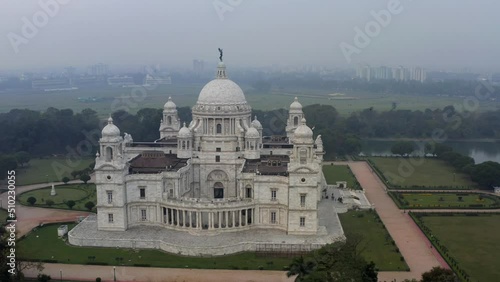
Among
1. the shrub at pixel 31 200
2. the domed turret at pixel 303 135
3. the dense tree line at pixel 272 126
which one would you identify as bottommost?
the shrub at pixel 31 200

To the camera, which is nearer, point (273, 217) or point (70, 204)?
point (273, 217)

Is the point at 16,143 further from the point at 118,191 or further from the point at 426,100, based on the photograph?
the point at 426,100

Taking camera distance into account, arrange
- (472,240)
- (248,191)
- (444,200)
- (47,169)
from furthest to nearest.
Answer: (47,169) → (444,200) → (248,191) → (472,240)

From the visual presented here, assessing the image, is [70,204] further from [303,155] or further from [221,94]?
[303,155]

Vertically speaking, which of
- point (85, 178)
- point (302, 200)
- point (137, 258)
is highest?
point (302, 200)

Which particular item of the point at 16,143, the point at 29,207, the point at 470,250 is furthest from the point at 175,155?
the point at 16,143

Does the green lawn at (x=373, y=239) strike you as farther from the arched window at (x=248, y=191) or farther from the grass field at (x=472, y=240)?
the arched window at (x=248, y=191)

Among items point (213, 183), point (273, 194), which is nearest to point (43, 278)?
point (273, 194)

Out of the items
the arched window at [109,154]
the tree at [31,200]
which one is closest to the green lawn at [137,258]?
the arched window at [109,154]
